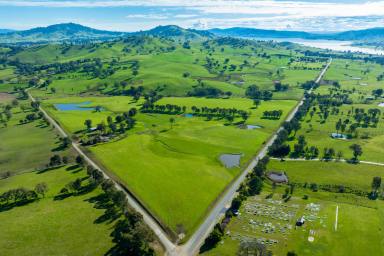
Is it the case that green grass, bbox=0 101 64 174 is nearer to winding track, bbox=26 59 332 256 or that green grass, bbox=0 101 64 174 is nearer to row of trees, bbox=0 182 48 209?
row of trees, bbox=0 182 48 209

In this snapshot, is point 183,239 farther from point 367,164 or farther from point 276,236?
point 367,164

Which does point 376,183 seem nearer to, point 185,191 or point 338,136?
point 338,136

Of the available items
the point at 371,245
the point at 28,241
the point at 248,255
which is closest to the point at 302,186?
the point at 371,245

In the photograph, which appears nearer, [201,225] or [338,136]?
[201,225]

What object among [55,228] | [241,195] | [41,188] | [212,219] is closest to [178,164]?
[241,195]

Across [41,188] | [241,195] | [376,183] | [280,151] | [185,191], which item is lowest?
[185,191]

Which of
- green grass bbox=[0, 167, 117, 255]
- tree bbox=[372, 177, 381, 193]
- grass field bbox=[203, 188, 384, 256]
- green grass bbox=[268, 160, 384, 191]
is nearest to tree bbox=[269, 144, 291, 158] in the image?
green grass bbox=[268, 160, 384, 191]

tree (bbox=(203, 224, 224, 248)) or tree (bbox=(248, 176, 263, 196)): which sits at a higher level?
tree (bbox=(248, 176, 263, 196))

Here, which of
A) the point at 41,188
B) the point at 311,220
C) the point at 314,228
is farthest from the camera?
the point at 41,188
